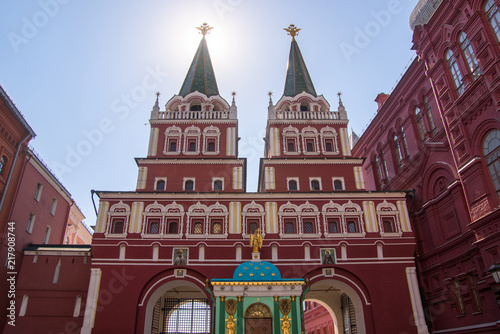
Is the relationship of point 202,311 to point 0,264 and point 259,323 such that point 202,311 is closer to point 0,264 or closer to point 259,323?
point 259,323

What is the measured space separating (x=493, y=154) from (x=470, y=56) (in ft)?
17.6

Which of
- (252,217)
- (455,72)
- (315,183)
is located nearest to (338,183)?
(315,183)

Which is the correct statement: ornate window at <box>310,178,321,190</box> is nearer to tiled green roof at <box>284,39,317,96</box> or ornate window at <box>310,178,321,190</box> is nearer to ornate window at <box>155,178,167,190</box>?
tiled green roof at <box>284,39,317,96</box>

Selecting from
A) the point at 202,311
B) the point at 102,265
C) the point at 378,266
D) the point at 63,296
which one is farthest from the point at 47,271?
the point at 378,266

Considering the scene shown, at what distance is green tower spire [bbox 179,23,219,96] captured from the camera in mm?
31281

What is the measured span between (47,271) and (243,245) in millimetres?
11736

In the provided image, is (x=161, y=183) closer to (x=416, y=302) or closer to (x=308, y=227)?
(x=308, y=227)

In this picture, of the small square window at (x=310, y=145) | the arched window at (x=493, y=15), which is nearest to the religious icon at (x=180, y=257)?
the small square window at (x=310, y=145)

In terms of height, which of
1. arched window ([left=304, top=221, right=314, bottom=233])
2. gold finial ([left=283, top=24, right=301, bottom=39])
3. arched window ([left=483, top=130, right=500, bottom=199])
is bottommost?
arched window ([left=304, top=221, right=314, bottom=233])

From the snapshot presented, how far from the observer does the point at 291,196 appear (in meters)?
23.5

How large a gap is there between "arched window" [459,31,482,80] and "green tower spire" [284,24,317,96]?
12185 mm

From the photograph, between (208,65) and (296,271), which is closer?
(296,271)

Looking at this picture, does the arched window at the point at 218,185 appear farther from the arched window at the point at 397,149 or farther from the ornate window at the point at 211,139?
the arched window at the point at 397,149

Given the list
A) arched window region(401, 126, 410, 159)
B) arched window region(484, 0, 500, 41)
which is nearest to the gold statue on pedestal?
arched window region(401, 126, 410, 159)
